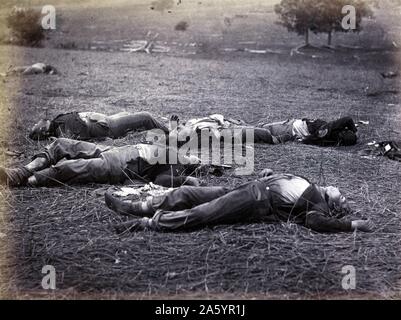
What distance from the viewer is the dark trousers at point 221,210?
374 cm

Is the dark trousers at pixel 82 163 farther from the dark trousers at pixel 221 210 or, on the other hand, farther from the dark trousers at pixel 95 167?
the dark trousers at pixel 221 210

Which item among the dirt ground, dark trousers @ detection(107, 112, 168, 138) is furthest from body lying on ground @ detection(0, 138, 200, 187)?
dark trousers @ detection(107, 112, 168, 138)

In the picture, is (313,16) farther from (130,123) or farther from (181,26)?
(130,123)

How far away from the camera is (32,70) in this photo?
461 inches

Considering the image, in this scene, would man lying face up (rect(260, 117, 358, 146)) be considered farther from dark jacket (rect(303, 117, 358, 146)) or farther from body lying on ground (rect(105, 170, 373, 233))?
body lying on ground (rect(105, 170, 373, 233))

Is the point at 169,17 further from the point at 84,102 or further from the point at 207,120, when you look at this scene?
the point at 207,120

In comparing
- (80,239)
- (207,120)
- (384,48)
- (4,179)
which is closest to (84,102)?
(207,120)

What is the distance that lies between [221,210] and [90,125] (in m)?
3.00

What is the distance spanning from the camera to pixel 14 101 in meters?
8.65

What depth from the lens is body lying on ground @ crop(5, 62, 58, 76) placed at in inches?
451

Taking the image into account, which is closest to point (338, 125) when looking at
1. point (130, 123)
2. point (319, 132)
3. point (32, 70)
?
point (319, 132)

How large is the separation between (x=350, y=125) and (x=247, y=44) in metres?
9.64

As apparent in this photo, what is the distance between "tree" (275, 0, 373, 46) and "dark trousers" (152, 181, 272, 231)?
31.2 ft

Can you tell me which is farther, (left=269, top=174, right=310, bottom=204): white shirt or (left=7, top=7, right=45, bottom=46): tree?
(left=7, top=7, right=45, bottom=46): tree
